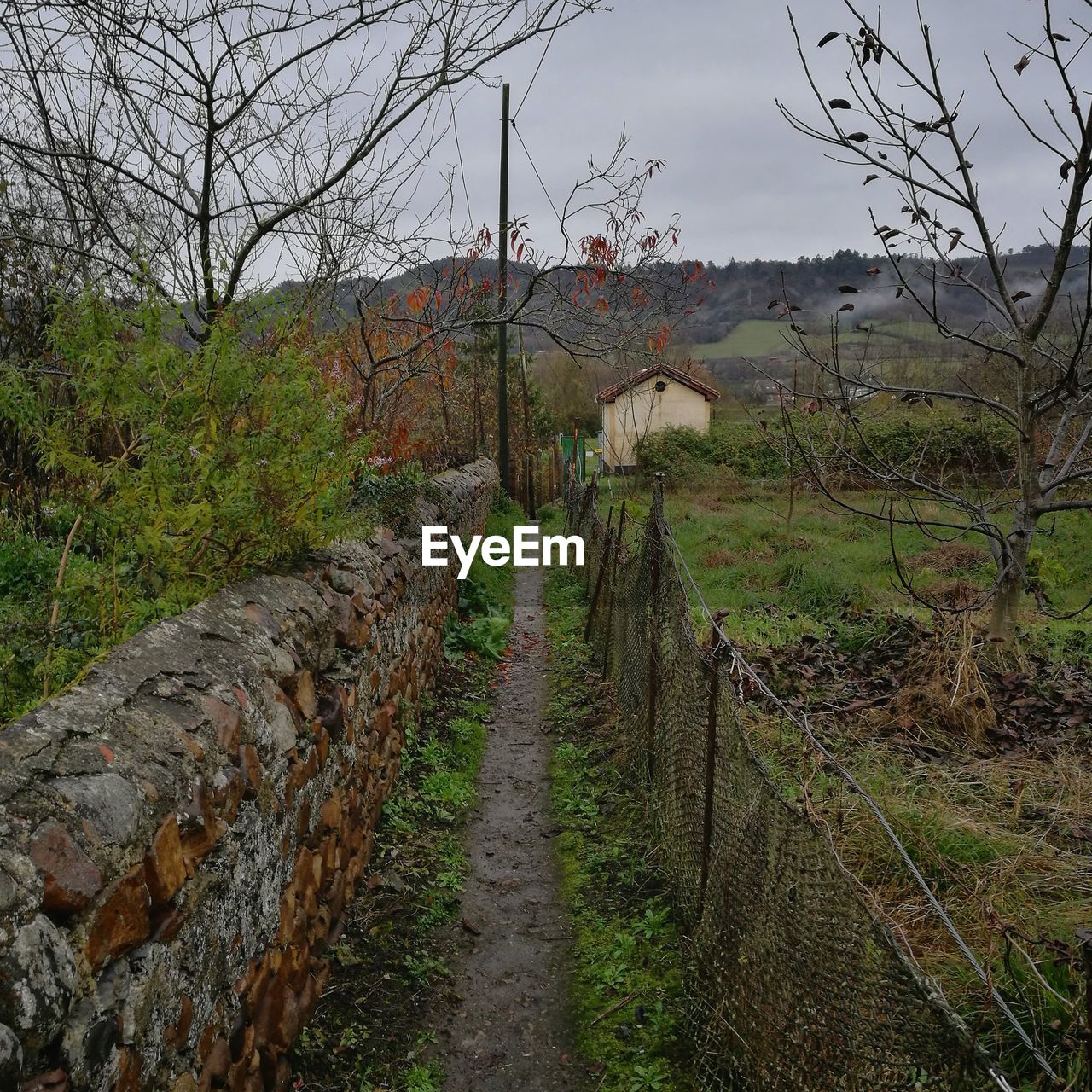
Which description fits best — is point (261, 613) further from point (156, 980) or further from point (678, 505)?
point (678, 505)

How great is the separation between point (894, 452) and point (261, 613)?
2433 centimetres

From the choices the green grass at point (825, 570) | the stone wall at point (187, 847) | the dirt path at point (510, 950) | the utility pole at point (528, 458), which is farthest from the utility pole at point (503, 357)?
the stone wall at point (187, 847)

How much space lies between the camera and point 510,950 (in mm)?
4254

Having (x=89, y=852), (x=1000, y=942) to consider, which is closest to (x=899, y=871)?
(x=1000, y=942)

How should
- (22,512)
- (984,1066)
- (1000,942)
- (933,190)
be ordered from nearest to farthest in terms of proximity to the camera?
(984,1066), (1000,942), (933,190), (22,512)

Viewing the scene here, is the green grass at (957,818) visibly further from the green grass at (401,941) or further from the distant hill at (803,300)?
the distant hill at (803,300)

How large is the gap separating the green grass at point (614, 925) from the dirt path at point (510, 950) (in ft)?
0.33

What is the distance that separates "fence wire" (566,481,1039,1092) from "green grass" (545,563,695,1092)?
16 cm

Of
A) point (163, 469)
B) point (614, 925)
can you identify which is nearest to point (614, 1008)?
point (614, 925)

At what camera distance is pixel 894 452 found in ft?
82.1

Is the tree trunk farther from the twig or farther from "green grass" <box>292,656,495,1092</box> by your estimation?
"green grass" <box>292,656,495,1092</box>

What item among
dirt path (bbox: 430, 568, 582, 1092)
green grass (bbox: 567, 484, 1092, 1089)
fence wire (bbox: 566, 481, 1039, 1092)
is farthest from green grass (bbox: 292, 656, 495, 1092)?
green grass (bbox: 567, 484, 1092, 1089)

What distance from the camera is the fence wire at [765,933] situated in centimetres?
203

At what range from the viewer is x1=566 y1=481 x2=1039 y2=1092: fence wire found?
6.66ft
